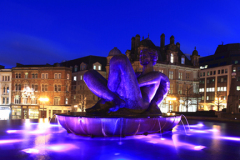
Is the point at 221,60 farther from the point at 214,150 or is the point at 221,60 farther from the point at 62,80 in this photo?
the point at 214,150

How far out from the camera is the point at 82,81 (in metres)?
56.2

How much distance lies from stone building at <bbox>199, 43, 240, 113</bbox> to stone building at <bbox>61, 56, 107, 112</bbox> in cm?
2909

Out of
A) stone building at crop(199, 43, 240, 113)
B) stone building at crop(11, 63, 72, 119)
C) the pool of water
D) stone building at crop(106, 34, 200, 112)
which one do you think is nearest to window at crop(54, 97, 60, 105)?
stone building at crop(11, 63, 72, 119)

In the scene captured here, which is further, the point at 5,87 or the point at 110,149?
the point at 5,87

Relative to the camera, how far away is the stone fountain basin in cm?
952

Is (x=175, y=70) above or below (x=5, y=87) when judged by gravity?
above

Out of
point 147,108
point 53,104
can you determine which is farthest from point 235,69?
point 147,108

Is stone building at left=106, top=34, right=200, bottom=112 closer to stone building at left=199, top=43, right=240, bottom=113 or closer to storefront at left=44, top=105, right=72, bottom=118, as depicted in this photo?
stone building at left=199, top=43, right=240, bottom=113

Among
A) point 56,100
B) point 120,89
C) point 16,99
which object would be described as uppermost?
point 120,89

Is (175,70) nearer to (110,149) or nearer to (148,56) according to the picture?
(148,56)

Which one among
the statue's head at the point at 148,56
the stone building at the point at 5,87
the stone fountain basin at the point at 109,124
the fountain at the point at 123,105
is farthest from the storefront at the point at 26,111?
the stone fountain basin at the point at 109,124

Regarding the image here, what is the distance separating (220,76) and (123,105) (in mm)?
60045

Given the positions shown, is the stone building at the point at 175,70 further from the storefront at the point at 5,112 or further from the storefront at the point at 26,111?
the storefront at the point at 5,112

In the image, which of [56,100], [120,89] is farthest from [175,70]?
[120,89]
